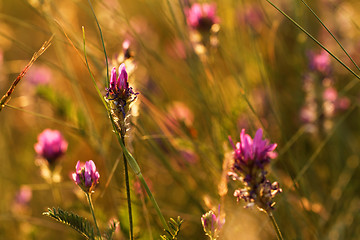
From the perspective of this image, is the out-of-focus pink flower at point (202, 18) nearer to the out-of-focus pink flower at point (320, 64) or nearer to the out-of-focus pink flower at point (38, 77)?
the out-of-focus pink flower at point (320, 64)

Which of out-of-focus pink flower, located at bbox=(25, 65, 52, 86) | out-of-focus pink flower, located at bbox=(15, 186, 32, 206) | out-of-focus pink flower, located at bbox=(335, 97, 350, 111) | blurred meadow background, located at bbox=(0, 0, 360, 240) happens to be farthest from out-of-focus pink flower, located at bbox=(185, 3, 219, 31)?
out-of-focus pink flower, located at bbox=(25, 65, 52, 86)

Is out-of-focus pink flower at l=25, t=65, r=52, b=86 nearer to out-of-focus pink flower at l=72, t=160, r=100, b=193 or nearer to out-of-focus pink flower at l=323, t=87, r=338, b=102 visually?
out-of-focus pink flower at l=323, t=87, r=338, b=102

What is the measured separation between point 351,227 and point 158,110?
57 cm

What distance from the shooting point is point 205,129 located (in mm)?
1470

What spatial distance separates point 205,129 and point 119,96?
88 cm

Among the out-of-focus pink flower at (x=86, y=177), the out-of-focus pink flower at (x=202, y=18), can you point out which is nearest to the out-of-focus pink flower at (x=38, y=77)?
the out-of-focus pink flower at (x=202, y=18)

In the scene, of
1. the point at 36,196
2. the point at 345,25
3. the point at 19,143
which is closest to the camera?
the point at 36,196

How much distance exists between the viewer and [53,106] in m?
1.18

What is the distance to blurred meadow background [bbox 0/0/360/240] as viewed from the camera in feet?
3.26

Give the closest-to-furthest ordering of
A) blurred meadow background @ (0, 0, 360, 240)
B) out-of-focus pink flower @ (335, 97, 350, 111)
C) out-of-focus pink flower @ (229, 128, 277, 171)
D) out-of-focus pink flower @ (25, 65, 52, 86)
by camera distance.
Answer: out-of-focus pink flower @ (229, 128, 277, 171) < blurred meadow background @ (0, 0, 360, 240) < out-of-focus pink flower @ (335, 97, 350, 111) < out-of-focus pink flower @ (25, 65, 52, 86)

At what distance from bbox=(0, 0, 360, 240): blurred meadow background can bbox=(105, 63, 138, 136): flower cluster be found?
12cm

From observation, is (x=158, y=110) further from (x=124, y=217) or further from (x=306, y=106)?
(x=306, y=106)

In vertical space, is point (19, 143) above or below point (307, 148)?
above

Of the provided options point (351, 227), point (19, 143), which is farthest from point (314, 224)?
point (19, 143)
